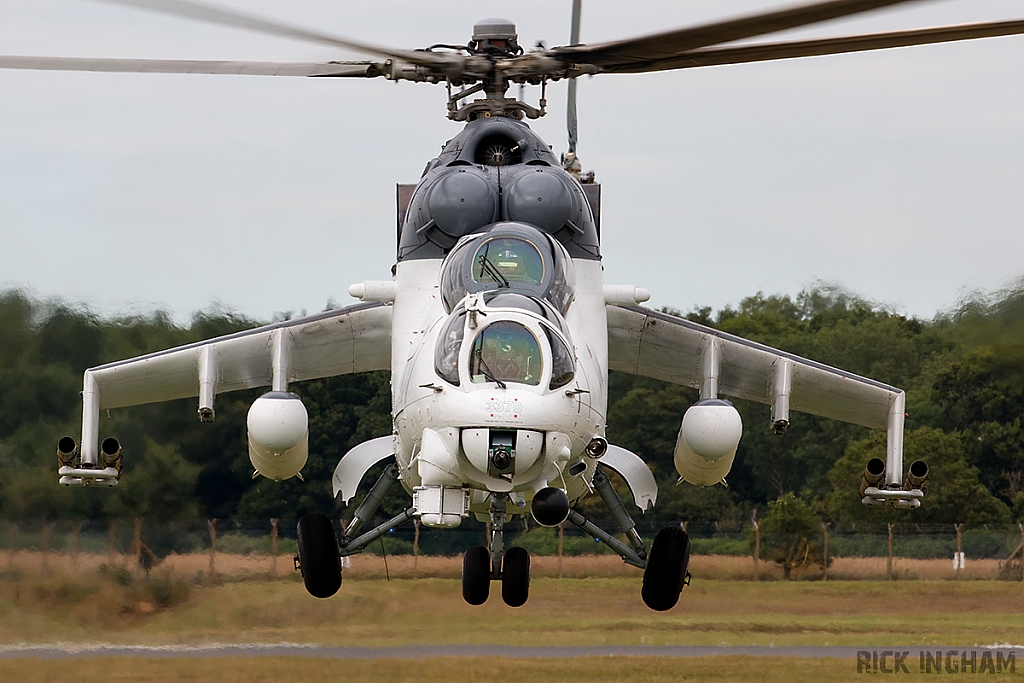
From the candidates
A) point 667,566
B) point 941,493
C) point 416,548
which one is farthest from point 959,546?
point 667,566

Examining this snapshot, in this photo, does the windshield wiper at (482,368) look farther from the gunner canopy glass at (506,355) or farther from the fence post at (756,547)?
the fence post at (756,547)

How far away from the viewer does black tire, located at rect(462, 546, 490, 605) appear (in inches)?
418

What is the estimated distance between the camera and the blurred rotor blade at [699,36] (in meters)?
6.76

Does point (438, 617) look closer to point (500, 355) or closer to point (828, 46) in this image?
point (500, 355)

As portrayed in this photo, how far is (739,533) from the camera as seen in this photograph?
2058 cm

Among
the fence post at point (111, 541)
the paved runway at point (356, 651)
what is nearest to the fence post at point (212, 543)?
the fence post at point (111, 541)

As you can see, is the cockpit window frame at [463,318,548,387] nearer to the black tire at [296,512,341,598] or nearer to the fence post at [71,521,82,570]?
the black tire at [296,512,341,598]

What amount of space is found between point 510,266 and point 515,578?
2207 millimetres

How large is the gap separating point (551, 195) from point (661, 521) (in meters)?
14.4

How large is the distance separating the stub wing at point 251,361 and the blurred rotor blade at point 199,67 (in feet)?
9.92

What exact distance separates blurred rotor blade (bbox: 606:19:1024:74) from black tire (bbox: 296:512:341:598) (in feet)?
16.9

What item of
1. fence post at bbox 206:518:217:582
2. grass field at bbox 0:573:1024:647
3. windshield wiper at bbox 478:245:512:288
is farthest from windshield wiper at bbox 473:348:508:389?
fence post at bbox 206:518:217:582

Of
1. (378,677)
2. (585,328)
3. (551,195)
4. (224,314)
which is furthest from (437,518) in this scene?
(224,314)

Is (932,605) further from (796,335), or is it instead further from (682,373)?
(796,335)
